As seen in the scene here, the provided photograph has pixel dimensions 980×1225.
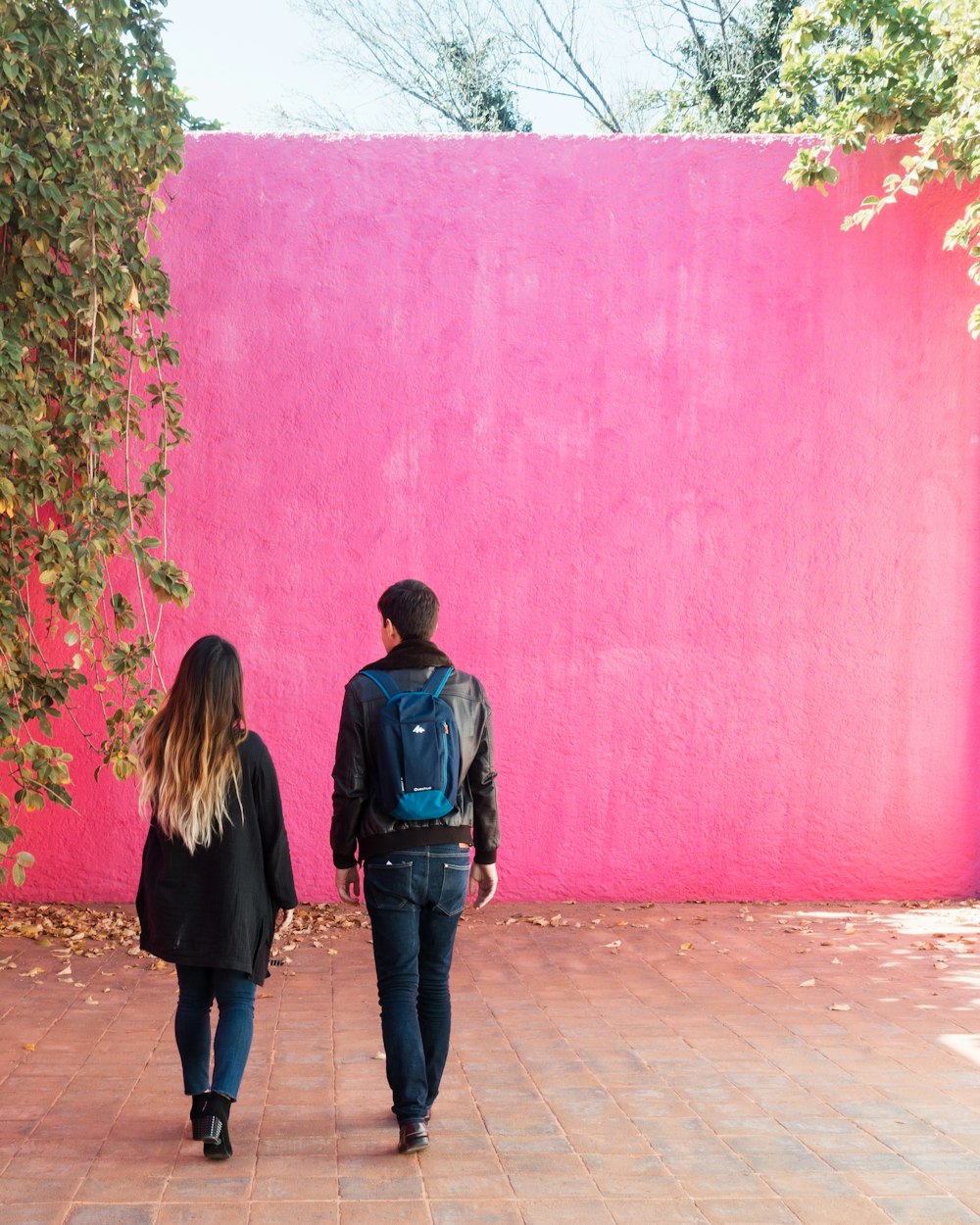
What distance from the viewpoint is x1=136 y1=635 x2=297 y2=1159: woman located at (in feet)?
12.5

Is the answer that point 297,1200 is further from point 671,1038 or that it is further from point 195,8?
point 195,8

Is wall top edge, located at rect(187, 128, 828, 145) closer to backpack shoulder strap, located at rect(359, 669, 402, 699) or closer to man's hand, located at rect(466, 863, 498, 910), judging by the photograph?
backpack shoulder strap, located at rect(359, 669, 402, 699)

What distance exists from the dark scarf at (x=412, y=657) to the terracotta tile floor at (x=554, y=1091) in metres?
1.44

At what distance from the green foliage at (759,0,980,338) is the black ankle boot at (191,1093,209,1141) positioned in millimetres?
5766

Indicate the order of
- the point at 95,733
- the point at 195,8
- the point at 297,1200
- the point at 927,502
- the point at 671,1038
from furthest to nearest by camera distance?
the point at 195,8 → the point at 927,502 → the point at 95,733 → the point at 671,1038 → the point at 297,1200

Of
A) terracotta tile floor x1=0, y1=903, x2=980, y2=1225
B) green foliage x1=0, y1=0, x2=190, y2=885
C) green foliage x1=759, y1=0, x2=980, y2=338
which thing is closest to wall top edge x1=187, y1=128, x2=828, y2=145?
green foliage x1=759, y1=0, x2=980, y2=338

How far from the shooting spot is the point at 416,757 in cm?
387

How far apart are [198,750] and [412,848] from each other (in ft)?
2.26

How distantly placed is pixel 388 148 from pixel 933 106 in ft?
11.0

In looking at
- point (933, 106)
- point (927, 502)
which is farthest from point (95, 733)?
point (933, 106)

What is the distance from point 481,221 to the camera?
24.3 feet

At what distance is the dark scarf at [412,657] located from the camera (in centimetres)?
399

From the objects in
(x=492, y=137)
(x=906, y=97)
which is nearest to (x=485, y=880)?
(x=492, y=137)

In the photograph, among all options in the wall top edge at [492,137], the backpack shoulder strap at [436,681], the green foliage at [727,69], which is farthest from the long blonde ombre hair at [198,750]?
the green foliage at [727,69]
